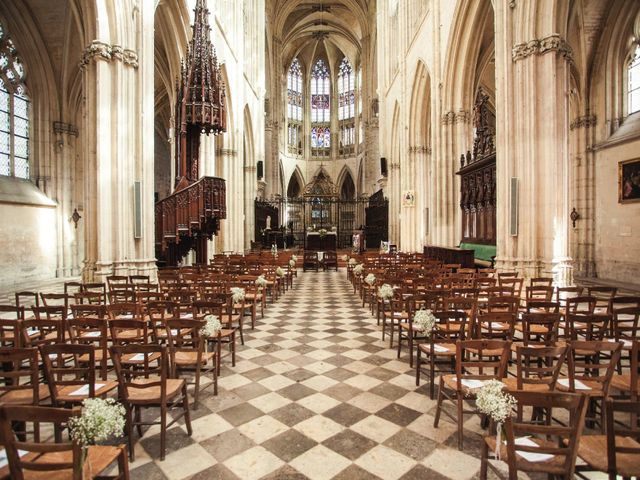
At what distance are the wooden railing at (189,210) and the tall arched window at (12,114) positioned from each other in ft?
31.8

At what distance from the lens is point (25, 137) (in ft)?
53.8

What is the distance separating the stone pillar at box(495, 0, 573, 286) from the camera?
31.3 feet

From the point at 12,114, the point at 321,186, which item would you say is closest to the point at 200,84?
the point at 12,114

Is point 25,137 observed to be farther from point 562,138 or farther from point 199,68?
point 562,138

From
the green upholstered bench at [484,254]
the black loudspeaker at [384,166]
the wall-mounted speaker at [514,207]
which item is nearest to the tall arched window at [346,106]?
the black loudspeaker at [384,166]

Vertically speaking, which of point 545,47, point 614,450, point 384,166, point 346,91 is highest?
point 346,91

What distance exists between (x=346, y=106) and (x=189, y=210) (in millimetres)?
37819

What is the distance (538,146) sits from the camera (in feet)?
32.3

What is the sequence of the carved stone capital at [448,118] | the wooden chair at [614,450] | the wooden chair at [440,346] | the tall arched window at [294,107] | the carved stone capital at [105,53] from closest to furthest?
1. the wooden chair at [614,450]
2. the wooden chair at [440,346]
3. the carved stone capital at [105,53]
4. the carved stone capital at [448,118]
5. the tall arched window at [294,107]

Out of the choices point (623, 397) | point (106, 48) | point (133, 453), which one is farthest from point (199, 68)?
point (623, 397)

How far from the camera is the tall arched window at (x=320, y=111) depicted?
45812 millimetres

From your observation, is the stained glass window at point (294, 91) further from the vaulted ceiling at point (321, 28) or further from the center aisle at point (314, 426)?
the center aisle at point (314, 426)

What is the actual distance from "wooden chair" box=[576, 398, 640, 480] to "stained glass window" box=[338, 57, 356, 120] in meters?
44.8

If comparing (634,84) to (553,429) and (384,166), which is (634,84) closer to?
(384,166)
